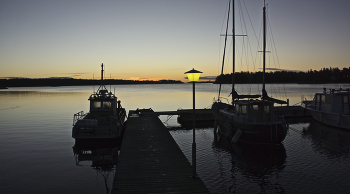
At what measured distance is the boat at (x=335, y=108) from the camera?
88.1ft

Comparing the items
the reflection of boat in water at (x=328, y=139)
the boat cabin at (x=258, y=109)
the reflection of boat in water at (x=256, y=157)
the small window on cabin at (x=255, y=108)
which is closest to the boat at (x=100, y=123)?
the reflection of boat in water at (x=256, y=157)

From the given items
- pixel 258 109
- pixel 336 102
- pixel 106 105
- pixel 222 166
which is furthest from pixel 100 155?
pixel 336 102

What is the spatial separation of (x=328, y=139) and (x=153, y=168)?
1894 centimetres

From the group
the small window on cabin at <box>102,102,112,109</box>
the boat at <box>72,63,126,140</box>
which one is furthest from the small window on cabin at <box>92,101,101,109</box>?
the small window on cabin at <box>102,102,112,109</box>

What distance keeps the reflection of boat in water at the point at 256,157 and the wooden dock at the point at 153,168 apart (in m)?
4.52

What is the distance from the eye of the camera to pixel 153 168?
1188 cm

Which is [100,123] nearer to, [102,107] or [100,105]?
[102,107]

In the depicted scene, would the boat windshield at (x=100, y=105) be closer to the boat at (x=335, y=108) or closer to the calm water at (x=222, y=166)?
the calm water at (x=222, y=166)

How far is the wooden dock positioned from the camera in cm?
965

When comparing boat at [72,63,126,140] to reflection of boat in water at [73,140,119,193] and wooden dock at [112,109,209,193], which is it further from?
wooden dock at [112,109,209,193]

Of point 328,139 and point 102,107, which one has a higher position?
point 102,107

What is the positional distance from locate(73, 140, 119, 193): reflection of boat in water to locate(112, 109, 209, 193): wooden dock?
63.2 inches

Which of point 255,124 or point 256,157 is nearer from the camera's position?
point 256,157

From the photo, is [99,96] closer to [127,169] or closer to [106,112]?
[106,112]
